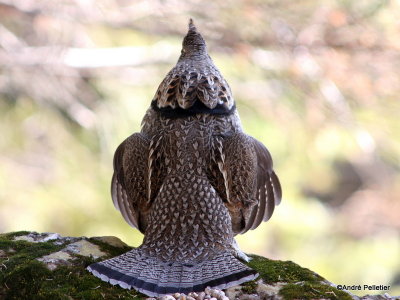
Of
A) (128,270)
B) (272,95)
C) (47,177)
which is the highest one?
(272,95)

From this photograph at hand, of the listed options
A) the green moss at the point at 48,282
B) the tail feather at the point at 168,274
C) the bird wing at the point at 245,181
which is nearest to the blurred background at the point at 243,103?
the bird wing at the point at 245,181

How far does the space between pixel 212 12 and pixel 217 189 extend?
4908 mm

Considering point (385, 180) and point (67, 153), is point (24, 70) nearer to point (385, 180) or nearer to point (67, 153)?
point (67, 153)

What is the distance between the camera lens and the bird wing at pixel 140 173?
452cm

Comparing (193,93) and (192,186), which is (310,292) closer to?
(192,186)

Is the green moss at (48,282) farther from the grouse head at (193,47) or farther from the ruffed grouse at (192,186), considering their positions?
the grouse head at (193,47)

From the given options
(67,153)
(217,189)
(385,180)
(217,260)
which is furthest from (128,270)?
(385,180)

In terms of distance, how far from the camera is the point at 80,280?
3.74 meters

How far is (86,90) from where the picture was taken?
1034cm

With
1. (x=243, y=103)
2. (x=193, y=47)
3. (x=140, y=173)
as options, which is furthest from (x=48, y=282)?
(x=243, y=103)

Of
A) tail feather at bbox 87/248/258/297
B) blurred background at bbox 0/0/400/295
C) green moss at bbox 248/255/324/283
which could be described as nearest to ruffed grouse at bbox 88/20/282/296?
tail feather at bbox 87/248/258/297

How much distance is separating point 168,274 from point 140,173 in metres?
0.99

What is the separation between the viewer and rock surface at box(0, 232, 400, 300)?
11.8 ft

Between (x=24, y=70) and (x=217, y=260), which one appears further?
(x=24, y=70)
